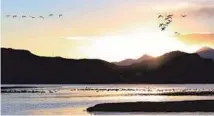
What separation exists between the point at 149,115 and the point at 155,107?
307 inches

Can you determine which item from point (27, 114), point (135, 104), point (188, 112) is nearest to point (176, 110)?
point (188, 112)

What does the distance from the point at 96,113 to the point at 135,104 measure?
8.76 meters

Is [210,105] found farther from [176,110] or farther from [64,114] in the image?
[64,114]

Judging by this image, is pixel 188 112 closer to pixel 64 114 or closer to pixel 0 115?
pixel 64 114

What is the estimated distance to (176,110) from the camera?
74688 millimetres

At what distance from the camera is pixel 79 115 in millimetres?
73062

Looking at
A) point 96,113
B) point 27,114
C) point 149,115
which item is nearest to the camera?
point 149,115

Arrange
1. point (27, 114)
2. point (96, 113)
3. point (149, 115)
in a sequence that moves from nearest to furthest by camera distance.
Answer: point (149, 115), point (96, 113), point (27, 114)

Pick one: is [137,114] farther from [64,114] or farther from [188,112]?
[64,114]

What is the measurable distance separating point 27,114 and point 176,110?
18270 millimetres

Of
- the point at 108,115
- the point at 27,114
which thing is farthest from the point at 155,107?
the point at 27,114

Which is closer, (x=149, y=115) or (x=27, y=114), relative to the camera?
(x=149, y=115)

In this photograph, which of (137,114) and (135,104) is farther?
(135,104)

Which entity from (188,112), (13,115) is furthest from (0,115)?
(188,112)
